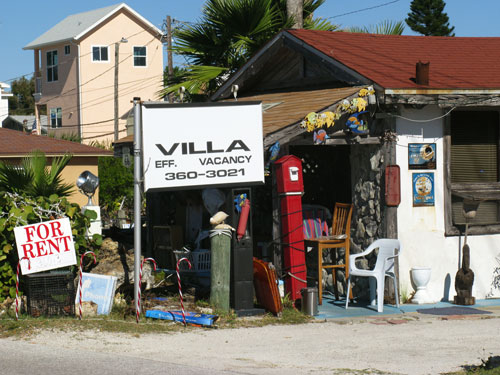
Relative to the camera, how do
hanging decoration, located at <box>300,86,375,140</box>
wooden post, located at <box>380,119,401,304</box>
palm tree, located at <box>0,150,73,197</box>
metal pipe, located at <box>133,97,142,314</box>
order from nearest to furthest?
metal pipe, located at <box>133,97,142,314</box>
hanging decoration, located at <box>300,86,375,140</box>
palm tree, located at <box>0,150,73,197</box>
wooden post, located at <box>380,119,401,304</box>

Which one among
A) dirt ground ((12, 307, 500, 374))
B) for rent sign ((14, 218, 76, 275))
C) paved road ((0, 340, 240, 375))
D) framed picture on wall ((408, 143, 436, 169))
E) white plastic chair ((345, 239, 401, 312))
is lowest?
dirt ground ((12, 307, 500, 374))

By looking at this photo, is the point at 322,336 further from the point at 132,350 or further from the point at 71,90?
the point at 71,90

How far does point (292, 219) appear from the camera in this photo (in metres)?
12.4

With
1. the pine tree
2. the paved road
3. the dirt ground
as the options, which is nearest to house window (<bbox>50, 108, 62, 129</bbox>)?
the pine tree

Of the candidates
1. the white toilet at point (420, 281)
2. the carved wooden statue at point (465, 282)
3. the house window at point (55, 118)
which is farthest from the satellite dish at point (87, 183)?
the house window at point (55, 118)

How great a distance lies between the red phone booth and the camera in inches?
483

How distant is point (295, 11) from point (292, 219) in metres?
8.04

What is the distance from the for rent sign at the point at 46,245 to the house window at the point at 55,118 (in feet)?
121

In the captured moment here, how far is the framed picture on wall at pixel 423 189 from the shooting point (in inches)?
512

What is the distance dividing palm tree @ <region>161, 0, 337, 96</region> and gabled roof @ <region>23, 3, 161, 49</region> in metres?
27.7

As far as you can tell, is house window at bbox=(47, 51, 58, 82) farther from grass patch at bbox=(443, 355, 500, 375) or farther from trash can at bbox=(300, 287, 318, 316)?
grass patch at bbox=(443, 355, 500, 375)

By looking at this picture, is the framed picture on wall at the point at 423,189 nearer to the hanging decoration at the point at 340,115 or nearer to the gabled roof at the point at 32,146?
the hanging decoration at the point at 340,115

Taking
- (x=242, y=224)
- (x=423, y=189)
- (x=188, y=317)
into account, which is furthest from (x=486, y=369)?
(x=423, y=189)

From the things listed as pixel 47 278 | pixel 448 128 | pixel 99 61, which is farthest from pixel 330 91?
pixel 99 61
